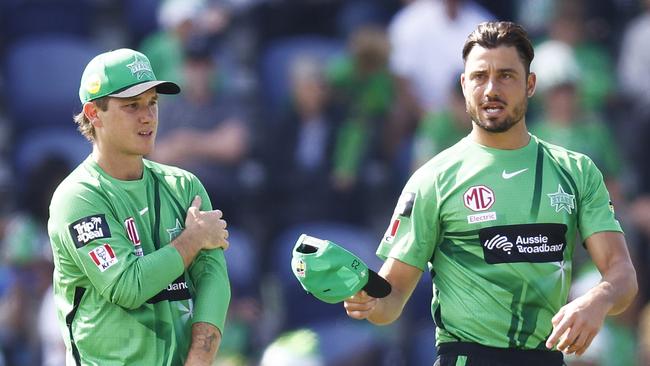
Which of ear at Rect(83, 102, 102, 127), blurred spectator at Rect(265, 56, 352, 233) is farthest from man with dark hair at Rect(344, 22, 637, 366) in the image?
blurred spectator at Rect(265, 56, 352, 233)

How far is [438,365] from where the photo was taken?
19.6 feet

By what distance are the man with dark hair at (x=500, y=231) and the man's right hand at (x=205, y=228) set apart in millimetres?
614

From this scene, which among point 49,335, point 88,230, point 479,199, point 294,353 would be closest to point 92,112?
point 88,230

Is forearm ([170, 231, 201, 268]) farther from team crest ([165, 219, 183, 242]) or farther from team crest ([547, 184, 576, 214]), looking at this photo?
team crest ([547, 184, 576, 214])

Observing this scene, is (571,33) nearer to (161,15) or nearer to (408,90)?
(408,90)

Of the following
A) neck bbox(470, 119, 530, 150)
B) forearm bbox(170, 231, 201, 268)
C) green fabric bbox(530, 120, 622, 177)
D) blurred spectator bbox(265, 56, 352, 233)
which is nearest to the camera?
forearm bbox(170, 231, 201, 268)

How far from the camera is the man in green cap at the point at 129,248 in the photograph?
565cm

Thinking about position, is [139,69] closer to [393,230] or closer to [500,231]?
[393,230]

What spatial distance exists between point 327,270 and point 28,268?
5.77m

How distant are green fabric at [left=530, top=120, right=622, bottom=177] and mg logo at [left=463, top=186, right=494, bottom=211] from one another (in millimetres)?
5298

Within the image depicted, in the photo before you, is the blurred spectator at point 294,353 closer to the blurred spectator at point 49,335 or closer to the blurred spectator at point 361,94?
the blurred spectator at point 49,335

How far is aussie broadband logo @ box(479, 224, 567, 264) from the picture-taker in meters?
5.80

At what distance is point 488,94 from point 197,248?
1.38m

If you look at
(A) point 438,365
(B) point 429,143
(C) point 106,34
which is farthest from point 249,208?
(A) point 438,365
